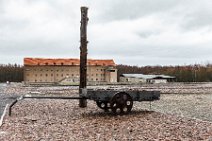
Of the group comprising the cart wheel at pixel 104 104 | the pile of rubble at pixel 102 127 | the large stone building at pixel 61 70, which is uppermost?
the large stone building at pixel 61 70

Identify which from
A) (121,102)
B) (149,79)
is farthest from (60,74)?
(121,102)

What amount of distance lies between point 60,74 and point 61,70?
83 cm

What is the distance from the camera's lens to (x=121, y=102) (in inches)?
650

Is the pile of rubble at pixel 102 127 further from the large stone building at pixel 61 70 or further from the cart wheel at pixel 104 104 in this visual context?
the large stone building at pixel 61 70

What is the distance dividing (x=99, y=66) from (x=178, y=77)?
20952mm

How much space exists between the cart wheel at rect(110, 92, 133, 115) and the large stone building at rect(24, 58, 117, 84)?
5839 cm

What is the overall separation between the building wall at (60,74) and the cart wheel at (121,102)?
56.5 meters

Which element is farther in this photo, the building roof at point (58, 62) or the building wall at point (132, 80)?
the building wall at point (132, 80)

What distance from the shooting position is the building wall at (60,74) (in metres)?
77.0

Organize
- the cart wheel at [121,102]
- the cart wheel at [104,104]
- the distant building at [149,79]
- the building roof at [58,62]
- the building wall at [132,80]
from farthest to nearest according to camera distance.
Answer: the building wall at [132,80] → the building roof at [58,62] → the distant building at [149,79] → the cart wheel at [104,104] → the cart wheel at [121,102]

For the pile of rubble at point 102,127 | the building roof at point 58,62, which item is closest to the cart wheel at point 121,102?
the pile of rubble at point 102,127

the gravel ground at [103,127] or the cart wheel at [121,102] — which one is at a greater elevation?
the cart wheel at [121,102]

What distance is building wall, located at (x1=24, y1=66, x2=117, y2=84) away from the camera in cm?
7700

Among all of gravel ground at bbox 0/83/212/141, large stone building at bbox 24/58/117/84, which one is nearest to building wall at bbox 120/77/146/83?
large stone building at bbox 24/58/117/84
